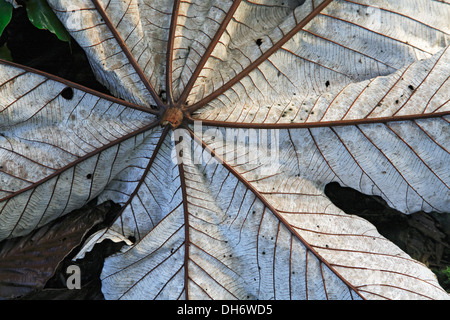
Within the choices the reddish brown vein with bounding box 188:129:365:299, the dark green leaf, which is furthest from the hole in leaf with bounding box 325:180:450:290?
the dark green leaf

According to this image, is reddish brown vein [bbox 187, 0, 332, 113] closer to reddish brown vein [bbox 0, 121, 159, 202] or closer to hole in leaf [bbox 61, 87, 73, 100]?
reddish brown vein [bbox 0, 121, 159, 202]

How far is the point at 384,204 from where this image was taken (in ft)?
5.76

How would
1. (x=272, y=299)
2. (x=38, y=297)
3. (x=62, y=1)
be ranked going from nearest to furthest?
(x=62, y=1), (x=272, y=299), (x=38, y=297)

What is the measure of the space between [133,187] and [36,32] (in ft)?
2.67

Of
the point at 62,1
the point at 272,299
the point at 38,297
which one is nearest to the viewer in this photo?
the point at 62,1

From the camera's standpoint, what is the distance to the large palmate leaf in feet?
4.85

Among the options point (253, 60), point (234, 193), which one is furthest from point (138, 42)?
point (234, 193)

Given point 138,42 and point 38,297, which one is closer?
point 138,42

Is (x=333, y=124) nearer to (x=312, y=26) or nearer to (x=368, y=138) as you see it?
(x=368, y=138)

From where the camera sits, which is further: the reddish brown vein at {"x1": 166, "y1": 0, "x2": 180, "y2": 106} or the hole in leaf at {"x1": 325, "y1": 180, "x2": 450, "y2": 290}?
the hole in leaf at {"x1": 325, "y1": 180, "x2": 450, "y2": 290}

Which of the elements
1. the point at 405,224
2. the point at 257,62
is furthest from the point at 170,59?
the point at 405,224

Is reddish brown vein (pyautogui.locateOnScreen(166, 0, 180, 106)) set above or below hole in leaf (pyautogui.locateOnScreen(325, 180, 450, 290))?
above

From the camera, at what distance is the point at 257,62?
5.02 ft

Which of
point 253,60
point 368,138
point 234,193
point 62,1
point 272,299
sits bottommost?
point 272,299
